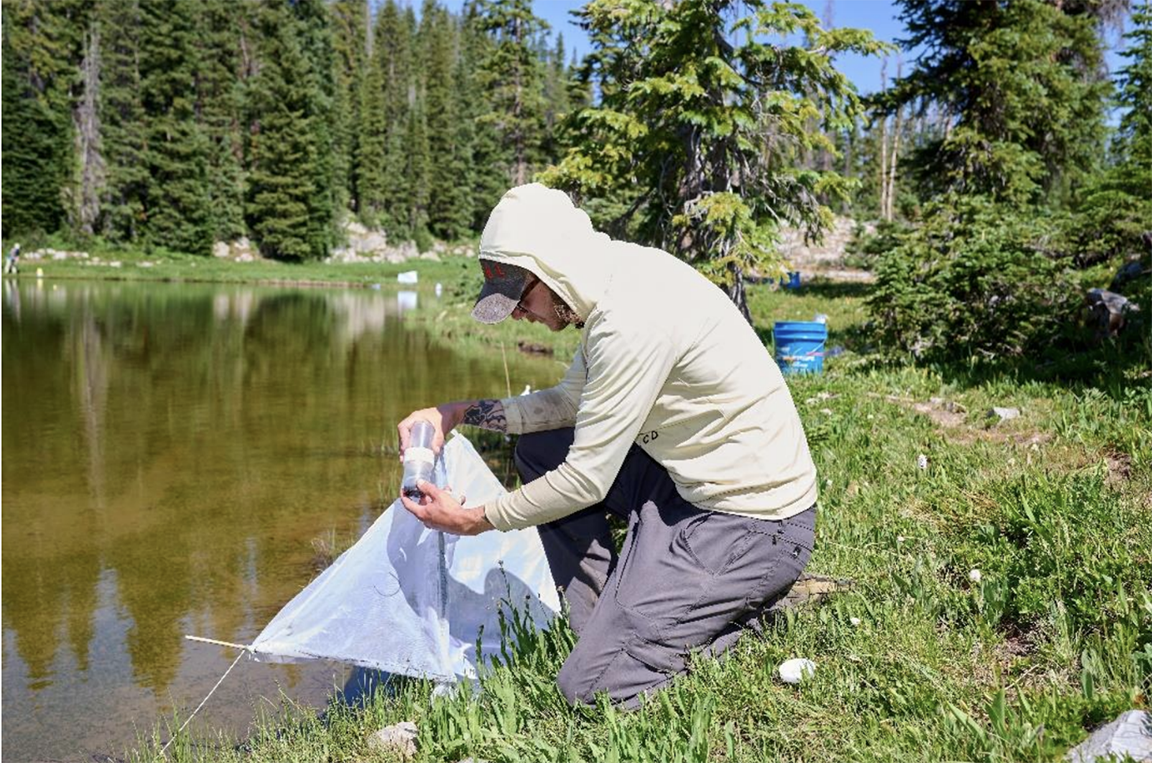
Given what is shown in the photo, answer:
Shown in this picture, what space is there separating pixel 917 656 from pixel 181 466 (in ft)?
25.9

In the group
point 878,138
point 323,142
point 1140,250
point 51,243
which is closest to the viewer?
point 1140,250

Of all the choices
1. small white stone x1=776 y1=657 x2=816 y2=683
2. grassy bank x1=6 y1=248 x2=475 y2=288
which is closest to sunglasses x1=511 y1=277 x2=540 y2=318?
small white stone x1=776 y1=657 x2=816 y2=683

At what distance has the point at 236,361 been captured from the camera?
1659 cm

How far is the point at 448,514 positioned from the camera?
10.1 ft

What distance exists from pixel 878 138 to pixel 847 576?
69108 mm

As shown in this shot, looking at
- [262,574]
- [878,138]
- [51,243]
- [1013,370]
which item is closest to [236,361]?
[262,574]

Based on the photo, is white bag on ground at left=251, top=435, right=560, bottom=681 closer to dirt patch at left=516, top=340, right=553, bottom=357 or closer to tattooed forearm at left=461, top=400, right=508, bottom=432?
tattooed forearm at left=461, top=400, right=508, bottom=432

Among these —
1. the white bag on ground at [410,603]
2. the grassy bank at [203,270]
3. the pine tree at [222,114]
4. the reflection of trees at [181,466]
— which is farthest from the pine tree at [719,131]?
the pine tree at [222,114]

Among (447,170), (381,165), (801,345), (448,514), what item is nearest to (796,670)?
(448,514)

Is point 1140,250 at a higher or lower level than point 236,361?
higher

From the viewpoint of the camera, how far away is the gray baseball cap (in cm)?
289

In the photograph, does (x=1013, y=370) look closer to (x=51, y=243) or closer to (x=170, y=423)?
(x=170, y=423)

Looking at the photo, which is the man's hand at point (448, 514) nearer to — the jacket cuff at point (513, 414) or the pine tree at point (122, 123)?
the jacket cuff at point (513, 414)

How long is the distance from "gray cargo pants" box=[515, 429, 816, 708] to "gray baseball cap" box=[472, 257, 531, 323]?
88cm
